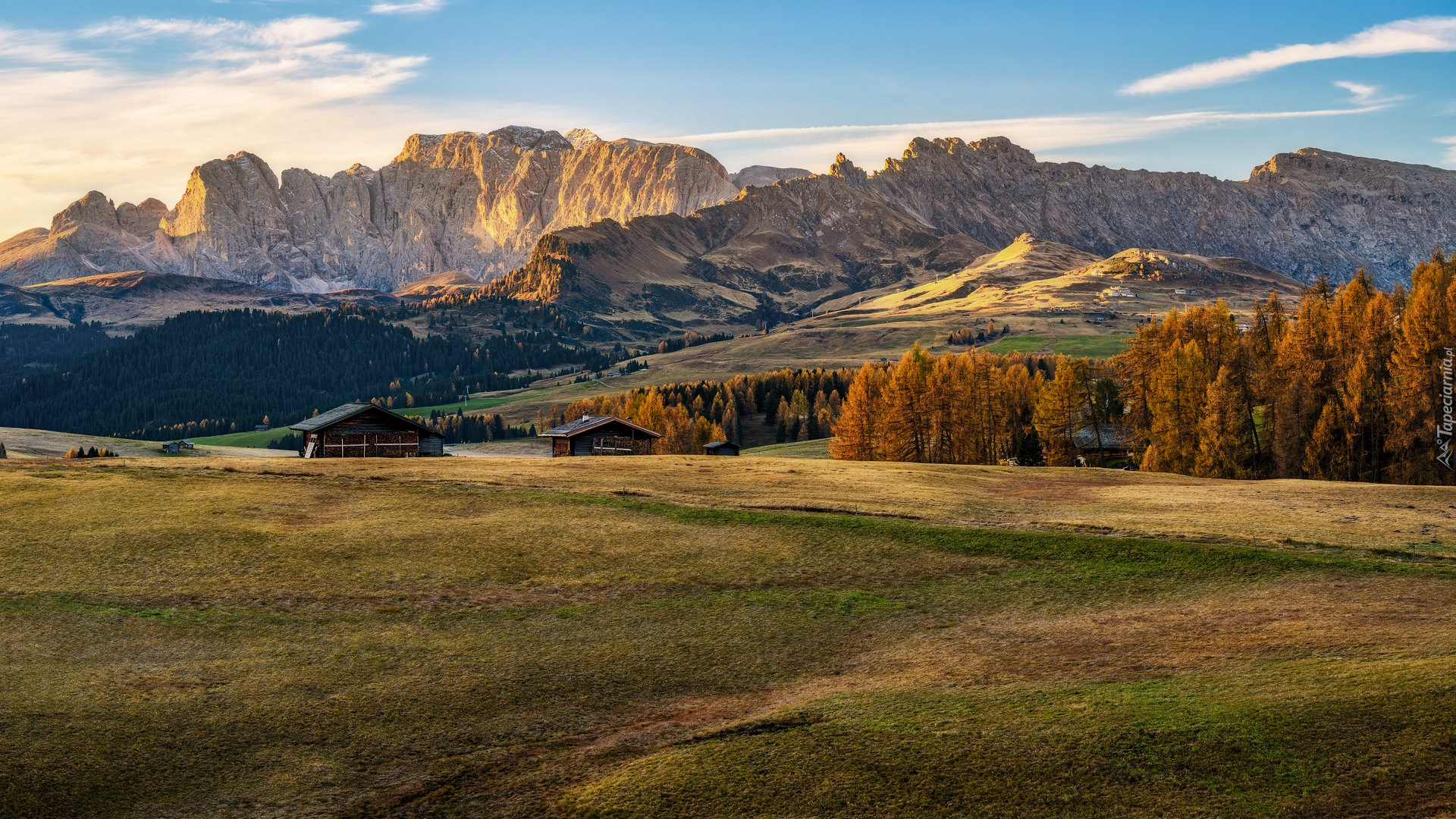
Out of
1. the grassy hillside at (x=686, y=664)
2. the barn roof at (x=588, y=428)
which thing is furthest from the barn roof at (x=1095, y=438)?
the grassy hillside at (x=686, y=664)

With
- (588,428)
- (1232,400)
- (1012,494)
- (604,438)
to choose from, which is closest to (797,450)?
(604,438)

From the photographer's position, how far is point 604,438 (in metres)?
115

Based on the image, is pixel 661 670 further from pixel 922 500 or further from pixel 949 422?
pixel 949 422

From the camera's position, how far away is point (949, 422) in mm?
124938

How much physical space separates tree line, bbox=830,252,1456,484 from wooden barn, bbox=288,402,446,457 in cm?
5550

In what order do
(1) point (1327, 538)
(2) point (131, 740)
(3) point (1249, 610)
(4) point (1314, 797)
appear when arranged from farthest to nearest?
(1) point (1327, 538) → (3) point (1249, 610) → (2) point (131, 740) → (4) point (1314, 797)

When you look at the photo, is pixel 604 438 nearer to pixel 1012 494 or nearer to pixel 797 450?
pixel 1012 494

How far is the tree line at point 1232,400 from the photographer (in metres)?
92.8

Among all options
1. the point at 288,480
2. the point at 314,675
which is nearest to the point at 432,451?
the point at 288,480

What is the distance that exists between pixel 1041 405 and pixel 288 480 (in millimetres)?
84519

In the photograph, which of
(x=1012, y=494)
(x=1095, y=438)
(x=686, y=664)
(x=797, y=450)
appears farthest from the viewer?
(x=797, y=450)

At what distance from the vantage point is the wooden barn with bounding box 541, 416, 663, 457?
114 meters

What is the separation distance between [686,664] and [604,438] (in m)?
83.7

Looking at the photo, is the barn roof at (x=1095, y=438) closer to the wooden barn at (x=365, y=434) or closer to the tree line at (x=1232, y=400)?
the tree line at (x=1232, y=400)
